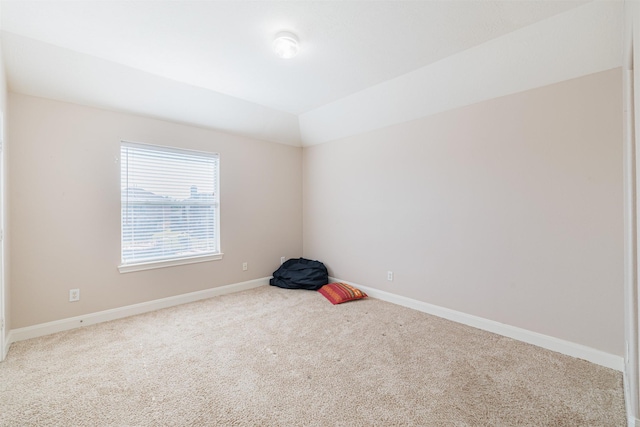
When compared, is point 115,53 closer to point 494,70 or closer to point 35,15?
point 35,15

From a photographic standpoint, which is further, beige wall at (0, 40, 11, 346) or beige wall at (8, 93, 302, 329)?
beige wall at (8, 93, 302, 329)

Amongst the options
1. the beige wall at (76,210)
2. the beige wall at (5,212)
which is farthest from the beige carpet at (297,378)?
the beige wall at (76,210)

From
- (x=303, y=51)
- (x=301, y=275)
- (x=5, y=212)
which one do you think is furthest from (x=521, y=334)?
(x=5, y=212)

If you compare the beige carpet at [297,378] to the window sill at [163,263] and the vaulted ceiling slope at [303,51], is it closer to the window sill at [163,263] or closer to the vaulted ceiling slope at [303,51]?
the window sill at [163,263]

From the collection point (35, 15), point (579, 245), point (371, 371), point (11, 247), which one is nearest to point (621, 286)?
point (579, 245)

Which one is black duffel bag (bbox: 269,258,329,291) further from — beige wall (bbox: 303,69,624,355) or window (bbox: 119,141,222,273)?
window (bbox: 119,141,222,273)

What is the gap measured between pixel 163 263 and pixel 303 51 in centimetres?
282

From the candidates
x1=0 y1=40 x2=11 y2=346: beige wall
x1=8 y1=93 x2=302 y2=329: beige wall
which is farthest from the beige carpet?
x1=8 y1=93 x2=302 y2=329: beige wall

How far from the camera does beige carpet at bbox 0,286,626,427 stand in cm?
165

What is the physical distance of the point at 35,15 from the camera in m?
1.94

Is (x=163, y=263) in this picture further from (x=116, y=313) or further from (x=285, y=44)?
(x=285, y=44)

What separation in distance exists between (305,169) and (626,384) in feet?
13.5

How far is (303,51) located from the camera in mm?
2404

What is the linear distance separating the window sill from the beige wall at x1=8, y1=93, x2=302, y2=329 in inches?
2.5
